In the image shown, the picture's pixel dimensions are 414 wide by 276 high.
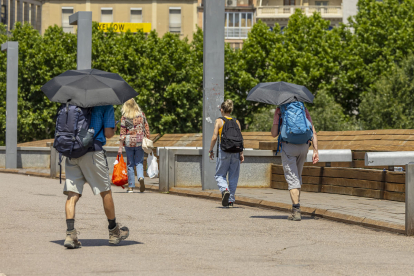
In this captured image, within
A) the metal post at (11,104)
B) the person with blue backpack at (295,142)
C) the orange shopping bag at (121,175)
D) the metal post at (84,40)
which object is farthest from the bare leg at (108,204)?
the metal post at (11,104)

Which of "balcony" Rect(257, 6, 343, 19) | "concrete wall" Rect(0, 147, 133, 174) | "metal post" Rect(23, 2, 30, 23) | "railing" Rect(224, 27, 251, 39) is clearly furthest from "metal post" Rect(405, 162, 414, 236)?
"metal post" Rect(23, 2, 30, 23)

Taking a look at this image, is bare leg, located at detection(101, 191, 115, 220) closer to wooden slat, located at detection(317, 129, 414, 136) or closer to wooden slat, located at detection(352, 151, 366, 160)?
wooden slat, located at detection(352, 151, 366, 160)

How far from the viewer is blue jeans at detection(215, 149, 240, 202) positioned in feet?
35.9

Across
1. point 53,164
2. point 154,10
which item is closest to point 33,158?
point 53,164

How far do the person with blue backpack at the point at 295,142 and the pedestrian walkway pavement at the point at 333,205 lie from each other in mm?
576

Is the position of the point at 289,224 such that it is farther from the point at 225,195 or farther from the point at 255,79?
the point at 255,79

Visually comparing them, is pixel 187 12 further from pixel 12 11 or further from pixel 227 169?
pixel 227 169

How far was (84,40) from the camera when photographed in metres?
16.6

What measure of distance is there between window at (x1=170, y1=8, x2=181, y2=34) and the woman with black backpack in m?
68.1

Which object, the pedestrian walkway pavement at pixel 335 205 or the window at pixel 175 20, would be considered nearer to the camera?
the pedestrian walkway pavement at pixel 335 205

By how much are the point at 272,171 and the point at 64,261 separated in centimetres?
853

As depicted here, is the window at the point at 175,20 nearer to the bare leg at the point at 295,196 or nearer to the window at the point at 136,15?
the window at the point at 136,15

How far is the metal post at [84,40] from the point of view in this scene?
54.2 feet

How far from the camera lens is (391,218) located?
9.06 metres
